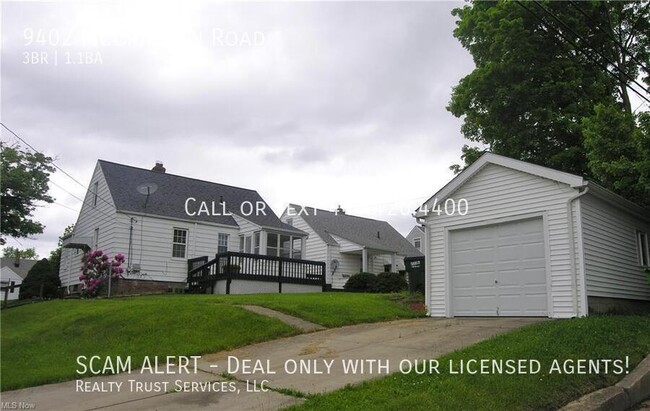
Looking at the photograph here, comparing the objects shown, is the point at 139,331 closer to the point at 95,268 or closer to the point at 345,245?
the point at 95,268

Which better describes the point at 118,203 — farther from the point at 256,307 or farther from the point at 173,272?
the point at 256,307

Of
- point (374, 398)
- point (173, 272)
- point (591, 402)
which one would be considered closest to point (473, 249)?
point (591, 402)

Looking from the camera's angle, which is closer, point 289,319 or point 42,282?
point 289,319

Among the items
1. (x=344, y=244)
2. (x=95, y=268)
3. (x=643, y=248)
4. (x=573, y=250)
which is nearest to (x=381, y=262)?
(x=344, y=244)

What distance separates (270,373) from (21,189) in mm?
18097

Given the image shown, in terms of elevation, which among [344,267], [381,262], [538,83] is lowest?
[344,267]

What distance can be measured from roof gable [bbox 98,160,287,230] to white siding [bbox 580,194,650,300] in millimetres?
15374

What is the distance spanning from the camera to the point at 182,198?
2516 centimetres

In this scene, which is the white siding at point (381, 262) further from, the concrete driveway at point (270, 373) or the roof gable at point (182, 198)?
the concrete driveway at point (270, 373)

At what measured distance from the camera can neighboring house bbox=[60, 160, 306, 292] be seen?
2198 cm

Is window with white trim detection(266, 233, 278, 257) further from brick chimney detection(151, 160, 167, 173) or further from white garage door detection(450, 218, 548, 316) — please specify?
white garage door detection(450, 218, 548, 316)

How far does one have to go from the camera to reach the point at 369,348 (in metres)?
8.84

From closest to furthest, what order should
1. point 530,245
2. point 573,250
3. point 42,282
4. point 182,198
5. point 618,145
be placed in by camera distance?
point 573,250 → point 530,245 → point 618,145 → point 42,282 → point 182,198

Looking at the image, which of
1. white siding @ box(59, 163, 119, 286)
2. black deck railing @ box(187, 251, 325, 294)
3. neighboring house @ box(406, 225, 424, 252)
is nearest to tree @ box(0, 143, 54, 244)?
white siding @ box(59, 163, 119, 286)
